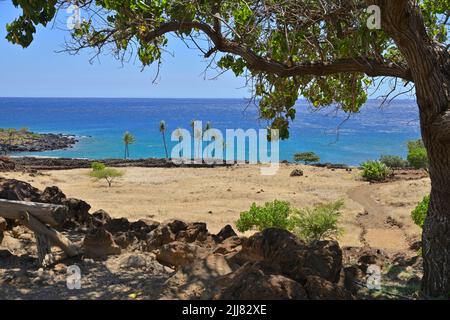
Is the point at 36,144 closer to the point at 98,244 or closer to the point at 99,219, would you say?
the point at 99,219

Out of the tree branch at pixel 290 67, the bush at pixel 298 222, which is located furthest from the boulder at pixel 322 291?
the bush at pixel 298 222

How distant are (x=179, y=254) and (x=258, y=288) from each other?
298 centimetres

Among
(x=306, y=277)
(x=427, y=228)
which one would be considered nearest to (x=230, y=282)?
(x=306, y=277)

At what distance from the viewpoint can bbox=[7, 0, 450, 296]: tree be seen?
543 cm

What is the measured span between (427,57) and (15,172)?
82.3 ft

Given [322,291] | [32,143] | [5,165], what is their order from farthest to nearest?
1. [32,143]
2. [5,165]
3. [322,291]

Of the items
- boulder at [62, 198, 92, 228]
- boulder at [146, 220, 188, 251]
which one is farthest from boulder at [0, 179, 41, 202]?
boulder at [146, 220, 188, 251]

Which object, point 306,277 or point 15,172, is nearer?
point 306,277

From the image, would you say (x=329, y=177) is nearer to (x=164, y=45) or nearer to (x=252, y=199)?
(x=252, y=199)

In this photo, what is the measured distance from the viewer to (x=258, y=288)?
413 cm

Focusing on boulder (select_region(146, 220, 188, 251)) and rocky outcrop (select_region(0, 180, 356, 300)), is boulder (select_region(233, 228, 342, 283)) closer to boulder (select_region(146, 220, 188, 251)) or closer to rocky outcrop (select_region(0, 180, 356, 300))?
rocky outcrop (select_region(0, 180, 356, 300))

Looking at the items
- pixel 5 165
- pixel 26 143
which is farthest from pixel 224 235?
pixel 26 143

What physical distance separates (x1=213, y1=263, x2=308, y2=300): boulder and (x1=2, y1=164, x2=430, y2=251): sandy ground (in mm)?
8740

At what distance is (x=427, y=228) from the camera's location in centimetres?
591
